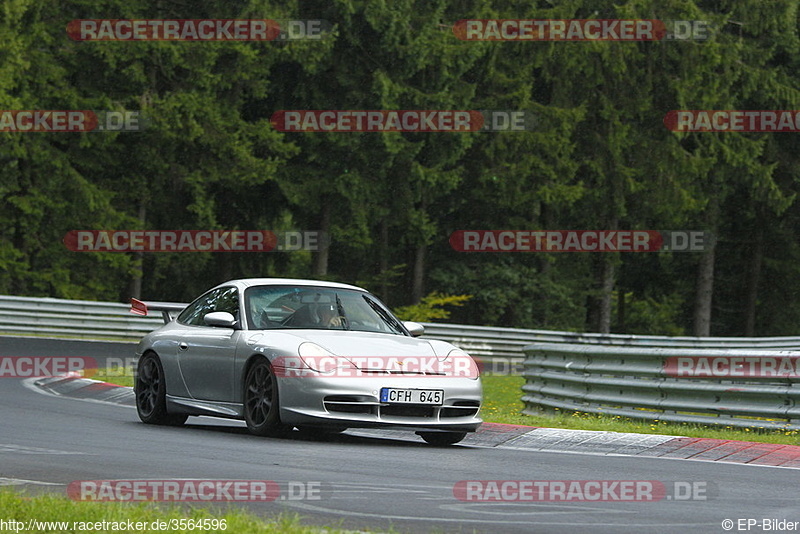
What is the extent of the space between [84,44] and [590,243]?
19.7m

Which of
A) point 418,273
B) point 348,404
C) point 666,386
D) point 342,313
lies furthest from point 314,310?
point 418,273

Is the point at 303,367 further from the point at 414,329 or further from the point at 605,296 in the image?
the point at 605,296

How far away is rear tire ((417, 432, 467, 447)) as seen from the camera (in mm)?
12375

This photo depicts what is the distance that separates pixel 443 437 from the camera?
12.4 meters

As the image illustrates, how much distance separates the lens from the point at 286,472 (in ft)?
30.2

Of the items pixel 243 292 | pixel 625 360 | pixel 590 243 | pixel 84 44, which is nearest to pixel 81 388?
pixel 243 292

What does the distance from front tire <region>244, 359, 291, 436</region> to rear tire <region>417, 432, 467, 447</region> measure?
4.82ft

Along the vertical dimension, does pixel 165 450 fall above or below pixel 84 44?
below

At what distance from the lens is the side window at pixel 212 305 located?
1318cm

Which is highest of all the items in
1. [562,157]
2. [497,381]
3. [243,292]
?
[562,157]

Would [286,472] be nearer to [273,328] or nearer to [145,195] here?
[273,328]

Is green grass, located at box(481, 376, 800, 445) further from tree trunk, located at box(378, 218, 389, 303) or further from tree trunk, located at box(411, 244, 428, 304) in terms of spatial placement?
tree trunk, located at box(378, 218, 389, 303)

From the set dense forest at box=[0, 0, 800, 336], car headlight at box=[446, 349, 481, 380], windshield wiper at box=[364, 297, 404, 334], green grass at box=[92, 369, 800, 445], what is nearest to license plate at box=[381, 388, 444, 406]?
car headlight at box=[446, 349, 481, 380]

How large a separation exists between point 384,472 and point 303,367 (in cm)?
227
